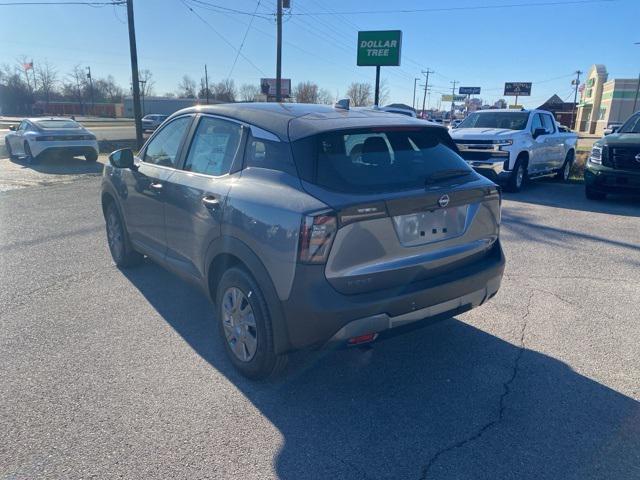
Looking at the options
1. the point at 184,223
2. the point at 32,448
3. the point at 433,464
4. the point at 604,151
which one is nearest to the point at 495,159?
the point at 604,151

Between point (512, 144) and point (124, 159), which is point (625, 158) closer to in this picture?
point (512, 144)

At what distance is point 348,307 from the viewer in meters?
2.78

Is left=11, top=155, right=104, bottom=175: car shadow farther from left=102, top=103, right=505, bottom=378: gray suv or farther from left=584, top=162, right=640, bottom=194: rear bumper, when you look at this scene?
left=584, top=162, right=640, bottom=194: rear bumper

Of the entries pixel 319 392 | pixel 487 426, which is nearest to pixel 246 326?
pixel 319 392

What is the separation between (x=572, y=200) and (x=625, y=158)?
1.37 metres

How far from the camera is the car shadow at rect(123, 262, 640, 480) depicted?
2553 millimetres

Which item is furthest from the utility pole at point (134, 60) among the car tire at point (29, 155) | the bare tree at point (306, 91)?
the bare tree at point (306, 91)

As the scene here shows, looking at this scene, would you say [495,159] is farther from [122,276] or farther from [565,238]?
[122,276]

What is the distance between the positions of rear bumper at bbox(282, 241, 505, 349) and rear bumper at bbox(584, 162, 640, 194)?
7.68 metres

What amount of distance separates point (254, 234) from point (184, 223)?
1.10 metres

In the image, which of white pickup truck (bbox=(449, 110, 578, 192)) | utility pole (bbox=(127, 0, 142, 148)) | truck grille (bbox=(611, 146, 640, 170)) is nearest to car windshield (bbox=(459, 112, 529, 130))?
white pickup truck (bbox=(449, 110, 578, 192))

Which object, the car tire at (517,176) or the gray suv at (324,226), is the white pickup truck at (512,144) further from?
the gray suv at (324,226)

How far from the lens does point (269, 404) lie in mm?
3086

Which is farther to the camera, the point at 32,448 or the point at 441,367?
the point at 441,367
